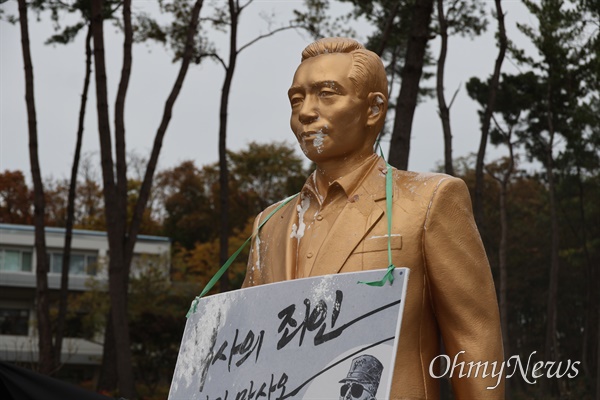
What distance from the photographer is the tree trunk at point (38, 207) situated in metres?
14.8

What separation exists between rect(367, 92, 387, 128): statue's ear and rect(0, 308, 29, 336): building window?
1513 inches

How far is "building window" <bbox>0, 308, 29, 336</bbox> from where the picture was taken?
4100 cm

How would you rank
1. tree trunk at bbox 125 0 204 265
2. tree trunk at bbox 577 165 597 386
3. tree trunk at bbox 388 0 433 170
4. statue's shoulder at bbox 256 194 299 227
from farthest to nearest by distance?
tree trunk at bbox 577 165 597 386, tree trunk at bbox 125 0 204 265, tree trunk at bbox 388 0 433 170, statue's shoulder at bbox 256 194 299 227

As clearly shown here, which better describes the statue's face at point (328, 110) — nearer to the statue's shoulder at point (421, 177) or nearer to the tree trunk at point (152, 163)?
the statue's shoulder at point (421, 177)

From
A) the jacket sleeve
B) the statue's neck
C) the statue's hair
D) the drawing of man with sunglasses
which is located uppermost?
the statue's hair

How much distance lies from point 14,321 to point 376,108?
130 ft

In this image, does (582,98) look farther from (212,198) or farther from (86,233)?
(86,233)

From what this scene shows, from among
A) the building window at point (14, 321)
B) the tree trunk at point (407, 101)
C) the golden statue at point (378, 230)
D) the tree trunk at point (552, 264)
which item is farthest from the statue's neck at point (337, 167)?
the building window at point (14, 321)

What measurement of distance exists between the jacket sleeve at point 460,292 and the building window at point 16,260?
40207 mm

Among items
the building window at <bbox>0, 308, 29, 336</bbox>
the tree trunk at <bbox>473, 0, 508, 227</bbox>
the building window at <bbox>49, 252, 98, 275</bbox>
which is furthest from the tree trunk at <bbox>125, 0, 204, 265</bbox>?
the building window at <bbox>49, 252, 98, 275</bbox>

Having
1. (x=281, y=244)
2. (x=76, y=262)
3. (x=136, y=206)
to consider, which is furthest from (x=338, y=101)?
(x=76, y=262)

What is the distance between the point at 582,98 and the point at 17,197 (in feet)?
82.5

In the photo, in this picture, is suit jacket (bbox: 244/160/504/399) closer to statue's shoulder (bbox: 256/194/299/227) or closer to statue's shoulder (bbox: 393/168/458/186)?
statue's shoulder (bbox: 393/168/458/186)

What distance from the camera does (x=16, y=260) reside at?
43125mm
